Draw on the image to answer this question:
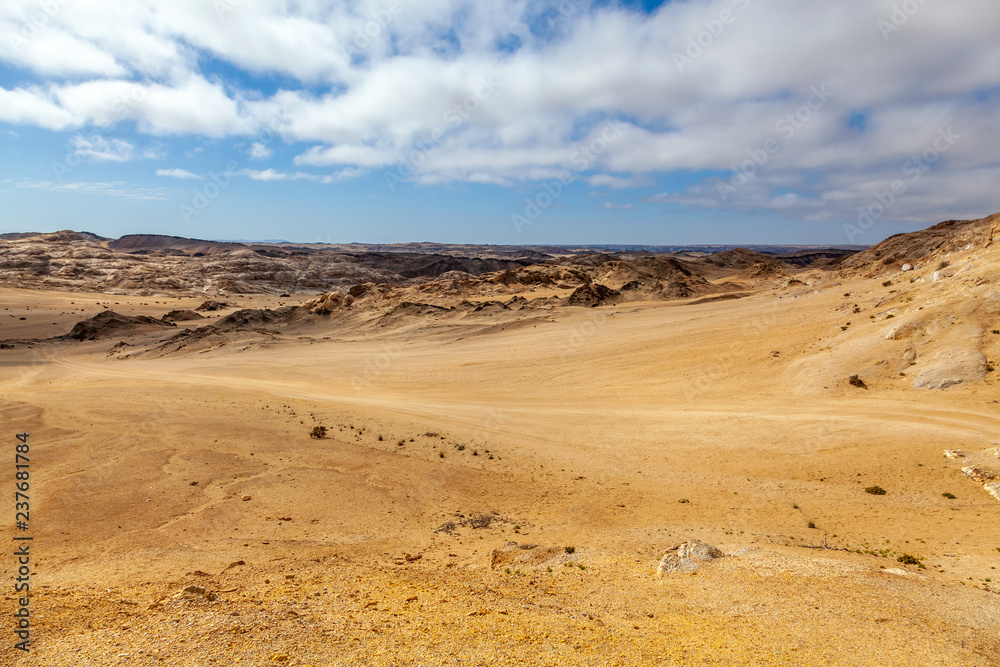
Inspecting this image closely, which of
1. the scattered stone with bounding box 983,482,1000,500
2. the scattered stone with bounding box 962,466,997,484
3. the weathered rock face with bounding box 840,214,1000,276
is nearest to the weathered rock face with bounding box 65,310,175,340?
the scattered stone with bounding box 962,466,997,484

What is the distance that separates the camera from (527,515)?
33.7 ft

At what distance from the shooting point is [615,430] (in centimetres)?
1525

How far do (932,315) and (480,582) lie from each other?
1723 centimetres

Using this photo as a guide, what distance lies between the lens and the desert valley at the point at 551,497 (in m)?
5.41

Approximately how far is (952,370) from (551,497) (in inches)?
479

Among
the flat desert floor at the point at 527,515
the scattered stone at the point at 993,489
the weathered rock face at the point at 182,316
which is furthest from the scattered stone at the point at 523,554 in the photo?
the weathered rock face at the point at 182,316

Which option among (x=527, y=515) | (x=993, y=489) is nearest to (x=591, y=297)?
(x=993, y=489)

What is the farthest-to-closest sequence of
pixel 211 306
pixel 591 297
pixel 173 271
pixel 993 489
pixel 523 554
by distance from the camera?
pixel 173 271 → pixel 211 306 → pixel 591 297 → pixel 993 489 → pixel 523 554

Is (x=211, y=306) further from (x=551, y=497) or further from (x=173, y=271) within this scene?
(x=551, y=497)

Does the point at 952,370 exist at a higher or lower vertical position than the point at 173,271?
lower

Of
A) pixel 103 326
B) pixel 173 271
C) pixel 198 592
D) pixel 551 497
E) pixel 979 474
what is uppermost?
pixel 173 271

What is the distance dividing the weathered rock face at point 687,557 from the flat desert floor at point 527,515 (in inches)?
7.3

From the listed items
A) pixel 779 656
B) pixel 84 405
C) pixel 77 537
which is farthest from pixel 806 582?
pixel 84 405

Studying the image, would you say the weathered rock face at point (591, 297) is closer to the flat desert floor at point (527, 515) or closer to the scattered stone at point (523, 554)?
the flat desert floor at point (527, 515)
